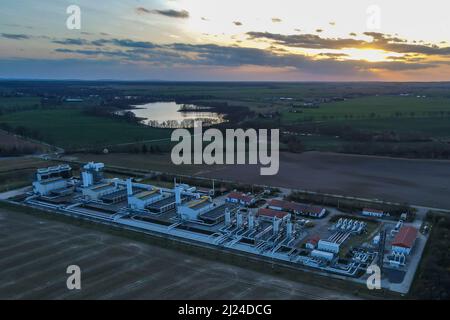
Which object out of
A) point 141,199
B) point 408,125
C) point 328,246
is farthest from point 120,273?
point 408,125

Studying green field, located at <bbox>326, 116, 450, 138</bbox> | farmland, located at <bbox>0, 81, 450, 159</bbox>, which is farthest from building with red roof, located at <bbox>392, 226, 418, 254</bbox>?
green field, located at <bbox>326, 116, 450, 138</bbox>

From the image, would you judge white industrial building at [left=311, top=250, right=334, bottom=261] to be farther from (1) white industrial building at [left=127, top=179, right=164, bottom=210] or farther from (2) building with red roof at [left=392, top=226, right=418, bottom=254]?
(1) white industrial building at [left=127, top=179, right=164, bottom=210]

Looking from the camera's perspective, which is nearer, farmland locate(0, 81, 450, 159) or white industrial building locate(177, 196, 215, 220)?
white industrial building locate(177, 196, 215, 220)

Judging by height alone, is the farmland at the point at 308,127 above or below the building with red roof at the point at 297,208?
above

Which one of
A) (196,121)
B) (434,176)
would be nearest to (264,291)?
(434,176)

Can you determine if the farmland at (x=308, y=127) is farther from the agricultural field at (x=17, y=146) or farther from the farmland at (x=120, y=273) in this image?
the farmland at (x=120, y=273)

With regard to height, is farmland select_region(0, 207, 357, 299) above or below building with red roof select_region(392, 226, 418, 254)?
below

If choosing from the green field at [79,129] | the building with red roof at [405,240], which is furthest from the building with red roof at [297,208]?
the green field at [79,129]
